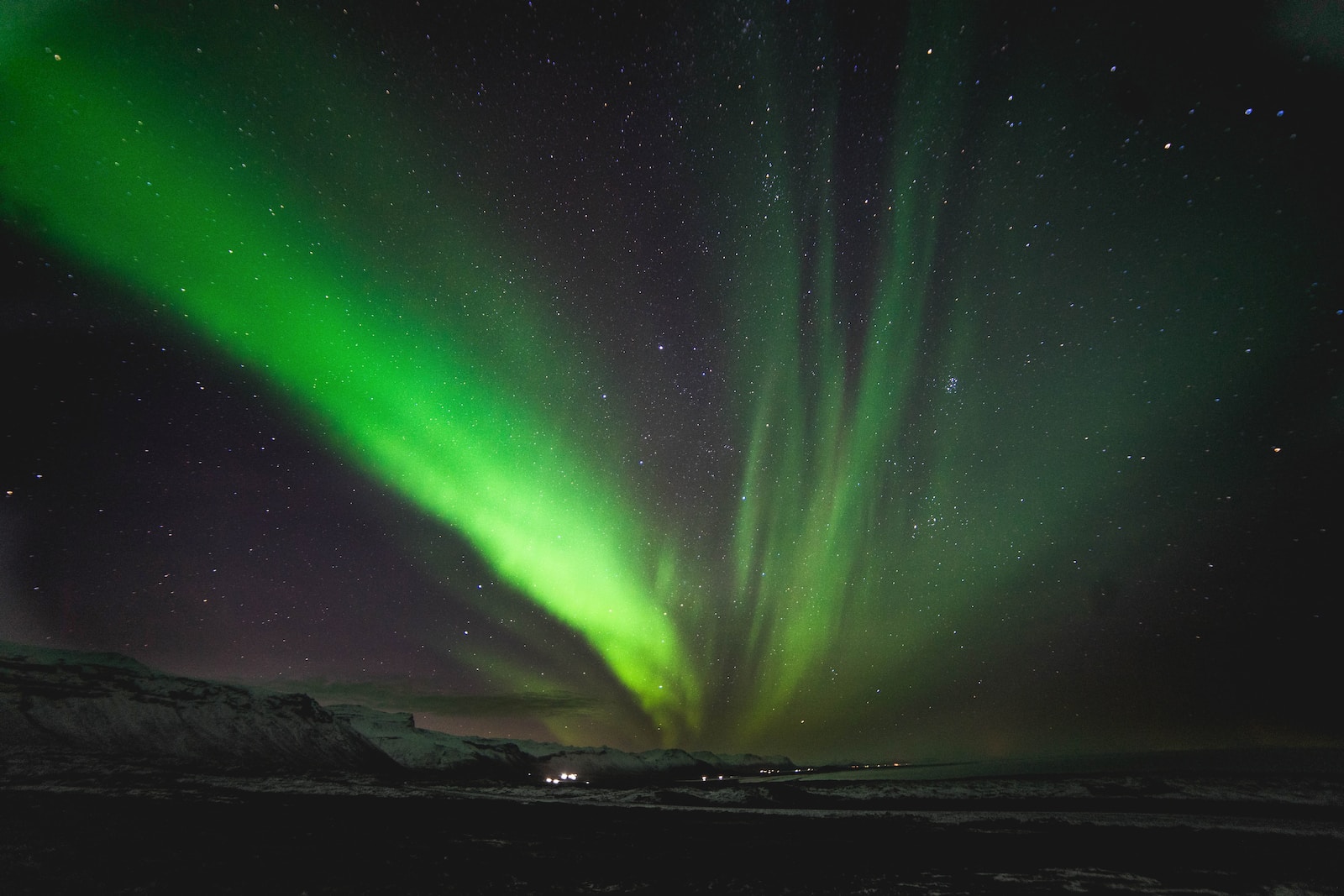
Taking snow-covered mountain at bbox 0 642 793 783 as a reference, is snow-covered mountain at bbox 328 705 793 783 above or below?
below

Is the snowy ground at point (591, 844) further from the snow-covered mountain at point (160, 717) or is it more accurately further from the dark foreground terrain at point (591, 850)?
the snow-covered mountain at point (160, 717)

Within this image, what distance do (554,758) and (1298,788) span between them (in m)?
142

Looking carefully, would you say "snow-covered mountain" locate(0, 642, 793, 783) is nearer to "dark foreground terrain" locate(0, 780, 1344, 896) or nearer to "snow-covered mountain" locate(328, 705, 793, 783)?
"snow-covered mountain" locate(328, 705, 793, 783)

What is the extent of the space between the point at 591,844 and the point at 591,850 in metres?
0.96

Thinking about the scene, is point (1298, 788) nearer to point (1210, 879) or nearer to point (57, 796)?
point (1210, 879)

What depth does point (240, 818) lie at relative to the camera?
1485 cm

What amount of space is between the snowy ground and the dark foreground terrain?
0.08 meters

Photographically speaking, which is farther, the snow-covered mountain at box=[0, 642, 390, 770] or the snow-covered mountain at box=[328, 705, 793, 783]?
the snow-covered mountain at box=[328, 705, 793, 783]

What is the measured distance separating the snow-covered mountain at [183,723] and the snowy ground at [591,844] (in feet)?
180

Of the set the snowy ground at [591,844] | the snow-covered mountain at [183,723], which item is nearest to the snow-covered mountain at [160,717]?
the snow-covered mountain at [183,723]

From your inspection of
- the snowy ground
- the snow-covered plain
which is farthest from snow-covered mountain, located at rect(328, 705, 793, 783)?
the snowy ground

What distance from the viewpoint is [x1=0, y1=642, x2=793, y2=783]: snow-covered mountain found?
71312mm

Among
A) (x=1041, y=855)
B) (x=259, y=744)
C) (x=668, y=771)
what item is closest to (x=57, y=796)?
(x=1041, y=855)

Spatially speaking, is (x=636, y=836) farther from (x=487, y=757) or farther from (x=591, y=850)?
(x=487, y=757)
